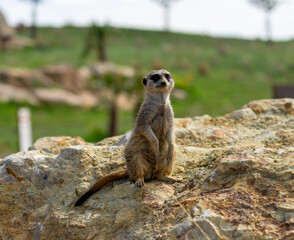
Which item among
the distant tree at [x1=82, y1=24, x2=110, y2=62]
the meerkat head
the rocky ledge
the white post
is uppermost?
the distant tree at [x1=82, y1=24, x2=110, y2=62]

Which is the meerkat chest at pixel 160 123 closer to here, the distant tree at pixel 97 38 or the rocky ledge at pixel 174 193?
the rocky ledge at pixel 174 193

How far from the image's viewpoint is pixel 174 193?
3205 mm

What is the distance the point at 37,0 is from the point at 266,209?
162 feet

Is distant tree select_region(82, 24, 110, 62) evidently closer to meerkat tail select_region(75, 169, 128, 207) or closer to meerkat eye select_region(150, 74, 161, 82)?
meerkat eye select_region(150, 74, 161, 82)

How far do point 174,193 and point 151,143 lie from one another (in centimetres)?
53

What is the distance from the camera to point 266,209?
2703 mm

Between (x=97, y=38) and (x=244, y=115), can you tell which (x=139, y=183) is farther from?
(x=97, y=38)

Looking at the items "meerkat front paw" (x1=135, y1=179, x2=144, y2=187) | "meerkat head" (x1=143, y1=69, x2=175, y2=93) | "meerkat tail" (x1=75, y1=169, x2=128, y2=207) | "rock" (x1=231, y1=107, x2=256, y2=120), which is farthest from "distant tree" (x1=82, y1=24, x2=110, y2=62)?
"meerkat front paw" (x1=135, y1=179, x2=144, y2=187)

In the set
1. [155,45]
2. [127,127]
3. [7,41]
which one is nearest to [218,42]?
[155,45]

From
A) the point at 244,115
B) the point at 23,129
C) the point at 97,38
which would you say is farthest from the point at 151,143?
the point at 97,38

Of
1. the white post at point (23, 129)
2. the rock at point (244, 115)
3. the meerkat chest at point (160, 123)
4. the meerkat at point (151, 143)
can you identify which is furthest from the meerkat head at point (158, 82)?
the white post at point (23, 129)

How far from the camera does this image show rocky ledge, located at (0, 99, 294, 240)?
2.69m

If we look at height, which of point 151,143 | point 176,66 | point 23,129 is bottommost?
point 23,129

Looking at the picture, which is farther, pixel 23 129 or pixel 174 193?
pixel 23 129
